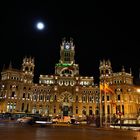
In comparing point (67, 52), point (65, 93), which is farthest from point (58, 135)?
point (67, 52)

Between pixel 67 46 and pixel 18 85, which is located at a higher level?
pixel 67 46

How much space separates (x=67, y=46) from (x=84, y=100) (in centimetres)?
3766

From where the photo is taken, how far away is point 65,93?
350ft

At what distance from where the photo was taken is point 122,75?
103 metres

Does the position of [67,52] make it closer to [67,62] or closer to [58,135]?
[67,62]

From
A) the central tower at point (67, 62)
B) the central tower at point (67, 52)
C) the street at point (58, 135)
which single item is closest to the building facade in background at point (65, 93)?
the central tower at point (67, 62)

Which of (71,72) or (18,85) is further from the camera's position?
(71,72)

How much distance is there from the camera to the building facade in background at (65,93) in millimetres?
98062

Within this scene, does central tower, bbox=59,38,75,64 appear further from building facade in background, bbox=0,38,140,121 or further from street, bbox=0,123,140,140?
street, bbox=0,123,140,140

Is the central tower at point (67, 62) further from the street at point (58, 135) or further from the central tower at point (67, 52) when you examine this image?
the street at point (58, 135)

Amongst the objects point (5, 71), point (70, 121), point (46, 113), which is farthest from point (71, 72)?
point (70, 121)

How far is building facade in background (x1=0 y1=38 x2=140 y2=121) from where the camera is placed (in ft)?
322

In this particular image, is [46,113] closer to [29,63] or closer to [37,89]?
[37,89]

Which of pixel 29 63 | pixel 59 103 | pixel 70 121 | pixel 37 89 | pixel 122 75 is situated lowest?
pixel 70 121
